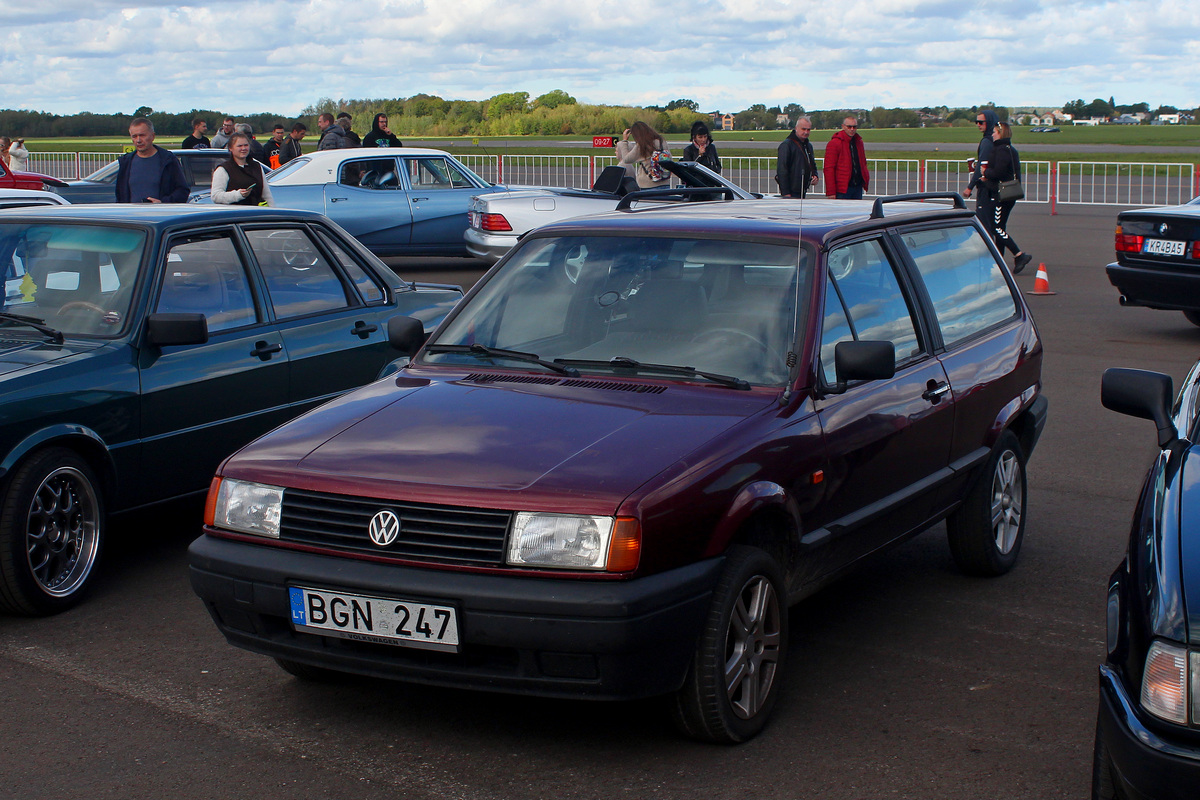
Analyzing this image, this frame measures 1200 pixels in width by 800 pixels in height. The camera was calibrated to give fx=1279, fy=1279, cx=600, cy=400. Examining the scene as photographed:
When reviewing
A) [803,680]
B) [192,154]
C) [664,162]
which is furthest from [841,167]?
[803,680]

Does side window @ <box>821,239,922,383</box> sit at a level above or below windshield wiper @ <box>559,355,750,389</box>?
above

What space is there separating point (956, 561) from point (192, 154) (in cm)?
1656

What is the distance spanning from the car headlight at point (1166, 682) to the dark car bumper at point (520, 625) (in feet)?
3.90

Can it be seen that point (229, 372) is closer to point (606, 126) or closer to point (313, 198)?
point (313, 198)

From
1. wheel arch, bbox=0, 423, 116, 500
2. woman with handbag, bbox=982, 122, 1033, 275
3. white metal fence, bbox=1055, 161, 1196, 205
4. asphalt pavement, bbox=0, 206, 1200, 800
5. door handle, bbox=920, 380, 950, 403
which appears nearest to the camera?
asphalt pavement, bbox=0, 206, 1200, 800

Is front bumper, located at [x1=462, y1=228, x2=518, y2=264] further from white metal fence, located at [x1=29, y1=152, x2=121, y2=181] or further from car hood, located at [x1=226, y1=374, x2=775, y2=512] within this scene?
white metal fence, located at [x1=29, y1=152, x2=121, y2=181]

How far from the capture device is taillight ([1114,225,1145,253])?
37.6 ft

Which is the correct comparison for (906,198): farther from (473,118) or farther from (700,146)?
(473,118)

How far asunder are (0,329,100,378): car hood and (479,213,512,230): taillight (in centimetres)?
986

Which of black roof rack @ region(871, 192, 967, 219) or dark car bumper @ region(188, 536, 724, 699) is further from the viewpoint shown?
black roof rack @ region(871, 192, 967, 219)

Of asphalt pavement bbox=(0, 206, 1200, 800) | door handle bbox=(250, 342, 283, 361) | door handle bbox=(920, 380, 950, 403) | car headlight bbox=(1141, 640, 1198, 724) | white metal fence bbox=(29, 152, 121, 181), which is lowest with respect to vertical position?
asphalt pavement bbox=(0, 206, 1200, 800)

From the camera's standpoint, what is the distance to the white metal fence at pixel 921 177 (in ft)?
98.2

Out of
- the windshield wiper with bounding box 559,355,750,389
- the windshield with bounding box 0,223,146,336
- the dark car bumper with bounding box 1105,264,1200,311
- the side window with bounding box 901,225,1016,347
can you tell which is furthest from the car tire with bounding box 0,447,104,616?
the dark car bumper with bounding box 1105,264,1200,311

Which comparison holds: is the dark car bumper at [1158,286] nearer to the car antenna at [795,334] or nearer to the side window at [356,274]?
the side window at [356,274]
